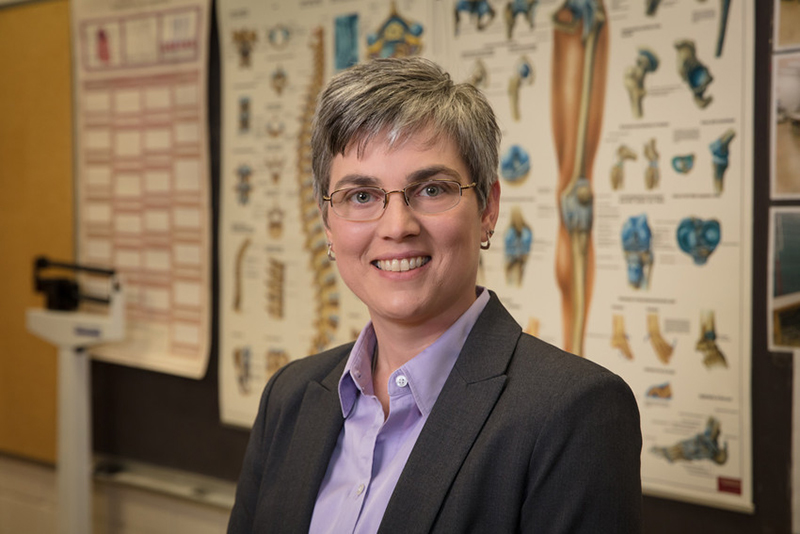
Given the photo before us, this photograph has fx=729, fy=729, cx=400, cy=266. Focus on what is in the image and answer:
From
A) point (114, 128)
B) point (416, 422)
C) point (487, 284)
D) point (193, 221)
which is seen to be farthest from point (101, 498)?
point (416, 422)

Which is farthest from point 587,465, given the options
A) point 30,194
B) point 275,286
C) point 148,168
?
point 30,194

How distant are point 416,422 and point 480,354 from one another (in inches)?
5.5

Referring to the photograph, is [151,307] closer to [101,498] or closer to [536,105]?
[101,498]

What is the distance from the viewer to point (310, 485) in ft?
3.64

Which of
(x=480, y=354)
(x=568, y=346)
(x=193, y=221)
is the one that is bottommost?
(x=568, y=346)

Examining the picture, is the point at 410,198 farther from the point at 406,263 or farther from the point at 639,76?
the point at 639,76

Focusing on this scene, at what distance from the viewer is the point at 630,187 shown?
1.63m

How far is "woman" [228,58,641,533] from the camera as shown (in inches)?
34.8

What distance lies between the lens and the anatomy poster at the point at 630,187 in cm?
152

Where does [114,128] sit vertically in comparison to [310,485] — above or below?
above

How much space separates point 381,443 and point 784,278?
937mm

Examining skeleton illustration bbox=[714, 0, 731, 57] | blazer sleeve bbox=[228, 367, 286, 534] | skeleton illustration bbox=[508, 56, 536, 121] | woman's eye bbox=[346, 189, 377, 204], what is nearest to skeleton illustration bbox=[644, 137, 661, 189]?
skeleton illustration bbox=[714, 0, 731, 57]

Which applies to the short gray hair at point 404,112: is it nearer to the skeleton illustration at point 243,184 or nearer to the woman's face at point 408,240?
the woman's face at point 408,240

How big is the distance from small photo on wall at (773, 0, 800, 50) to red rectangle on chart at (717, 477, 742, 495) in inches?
35.2
